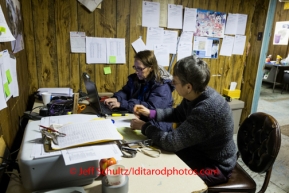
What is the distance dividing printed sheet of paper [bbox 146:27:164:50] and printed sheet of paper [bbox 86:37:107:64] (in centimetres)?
49

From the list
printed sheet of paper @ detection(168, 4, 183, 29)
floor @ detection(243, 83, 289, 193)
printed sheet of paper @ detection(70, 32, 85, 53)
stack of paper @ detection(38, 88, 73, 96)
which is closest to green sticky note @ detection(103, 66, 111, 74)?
printed sheet of paper @ detection(70, 32, 85, 53)

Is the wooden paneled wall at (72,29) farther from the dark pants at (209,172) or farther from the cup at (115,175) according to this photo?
the cup at (115,175)

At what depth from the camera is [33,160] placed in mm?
735

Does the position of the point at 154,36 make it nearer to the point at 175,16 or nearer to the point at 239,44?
the point at 175,16

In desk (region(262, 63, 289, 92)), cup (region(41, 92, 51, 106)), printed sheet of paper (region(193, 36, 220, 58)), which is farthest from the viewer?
desk (region(262, 63, 289, 92))

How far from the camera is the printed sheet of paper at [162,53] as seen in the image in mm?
2424

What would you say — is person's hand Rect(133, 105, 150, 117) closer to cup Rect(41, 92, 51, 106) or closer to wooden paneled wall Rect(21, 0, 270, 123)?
cup Rect(41, 92, 51, 106)

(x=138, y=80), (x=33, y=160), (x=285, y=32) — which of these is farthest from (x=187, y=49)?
(x=285, y=32)

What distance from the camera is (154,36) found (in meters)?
2.36

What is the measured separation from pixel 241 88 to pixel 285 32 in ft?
13.4

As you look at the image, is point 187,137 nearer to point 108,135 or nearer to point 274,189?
point 108,135

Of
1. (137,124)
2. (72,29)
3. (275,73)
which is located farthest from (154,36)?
(275,73)

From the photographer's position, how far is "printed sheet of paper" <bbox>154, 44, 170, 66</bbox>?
2424 millimetres

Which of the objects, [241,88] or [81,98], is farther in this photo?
[241,88]
